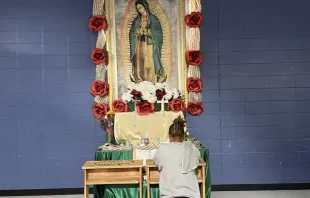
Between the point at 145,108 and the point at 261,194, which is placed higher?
the point at 145,108

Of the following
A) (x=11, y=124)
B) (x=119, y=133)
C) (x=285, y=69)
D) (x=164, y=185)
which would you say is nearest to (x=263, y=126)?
(x=285, y=69)

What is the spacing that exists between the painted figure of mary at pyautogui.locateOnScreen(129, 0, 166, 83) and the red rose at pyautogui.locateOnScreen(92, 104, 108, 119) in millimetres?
640

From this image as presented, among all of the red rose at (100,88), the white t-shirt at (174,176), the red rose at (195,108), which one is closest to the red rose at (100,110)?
the red rose at (100,88)

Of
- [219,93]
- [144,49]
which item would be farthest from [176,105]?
[144,49]

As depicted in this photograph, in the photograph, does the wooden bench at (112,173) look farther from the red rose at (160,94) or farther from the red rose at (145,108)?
the red rose at (160,94)

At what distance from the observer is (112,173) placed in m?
3.69

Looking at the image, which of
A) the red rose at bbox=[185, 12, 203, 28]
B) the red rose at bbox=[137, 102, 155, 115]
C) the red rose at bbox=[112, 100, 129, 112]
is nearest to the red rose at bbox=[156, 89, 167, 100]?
the red rose at bbox=[137, 102, 155, 115]

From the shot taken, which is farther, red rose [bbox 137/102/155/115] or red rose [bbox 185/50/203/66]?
red rose [bbox 185/50/203/66]

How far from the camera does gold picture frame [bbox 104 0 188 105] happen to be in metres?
5.50

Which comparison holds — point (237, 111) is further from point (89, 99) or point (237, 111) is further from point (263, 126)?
point (89, 99)

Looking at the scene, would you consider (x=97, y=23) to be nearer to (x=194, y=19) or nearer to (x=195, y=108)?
(x=194, y=19)

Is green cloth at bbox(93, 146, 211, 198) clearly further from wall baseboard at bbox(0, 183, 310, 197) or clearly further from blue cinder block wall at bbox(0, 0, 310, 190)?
wall baseboard at bbox(0, 183, 310, 197)

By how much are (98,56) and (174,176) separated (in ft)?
9.07

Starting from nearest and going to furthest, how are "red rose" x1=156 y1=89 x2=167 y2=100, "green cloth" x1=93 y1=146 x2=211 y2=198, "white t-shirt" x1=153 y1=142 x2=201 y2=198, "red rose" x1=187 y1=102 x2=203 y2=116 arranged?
1. "white t-shirt" x1=153 y1=142 x2=201 y2=198
2. "green cloth" x1=93 y1=146 x2=211 y2=198
3. "red rose" x1=156 y1=89 x2=167 y2=100
4. "red rose" x1=187 y1=102 x2=203 y2=116
